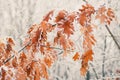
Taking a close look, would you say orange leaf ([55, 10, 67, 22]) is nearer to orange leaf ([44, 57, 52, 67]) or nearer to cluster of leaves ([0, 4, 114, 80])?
cluster of leaves ([0, 4, 114, 80])

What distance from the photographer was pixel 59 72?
541 inches

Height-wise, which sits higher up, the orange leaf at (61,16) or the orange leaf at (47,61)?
the orange leaf at (61,16)

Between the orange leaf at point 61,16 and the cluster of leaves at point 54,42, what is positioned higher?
the orange leaf at point 61,16

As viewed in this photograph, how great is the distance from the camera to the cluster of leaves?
6.09ft

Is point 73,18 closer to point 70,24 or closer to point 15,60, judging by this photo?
point 70,24

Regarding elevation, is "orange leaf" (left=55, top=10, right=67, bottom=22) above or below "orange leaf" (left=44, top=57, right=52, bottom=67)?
above

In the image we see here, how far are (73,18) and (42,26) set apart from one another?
0.19 m

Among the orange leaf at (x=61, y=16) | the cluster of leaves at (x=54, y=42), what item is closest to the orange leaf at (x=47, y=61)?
the cluster of leaves at (x=54, y=42)

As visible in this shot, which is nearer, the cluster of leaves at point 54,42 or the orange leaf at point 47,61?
the cluster of leaves at point 54,42

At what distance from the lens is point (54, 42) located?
1933 millimetres

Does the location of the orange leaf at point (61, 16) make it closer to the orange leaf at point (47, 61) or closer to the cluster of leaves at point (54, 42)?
the cluster of leaves at point (54, 42)

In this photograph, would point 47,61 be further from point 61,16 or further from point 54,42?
point 61,16

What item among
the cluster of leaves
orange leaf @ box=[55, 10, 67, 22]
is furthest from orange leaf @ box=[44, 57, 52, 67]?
orange leaf @ box=[55, 10, 67, 22]

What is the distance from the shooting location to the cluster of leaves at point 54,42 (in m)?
1.85
